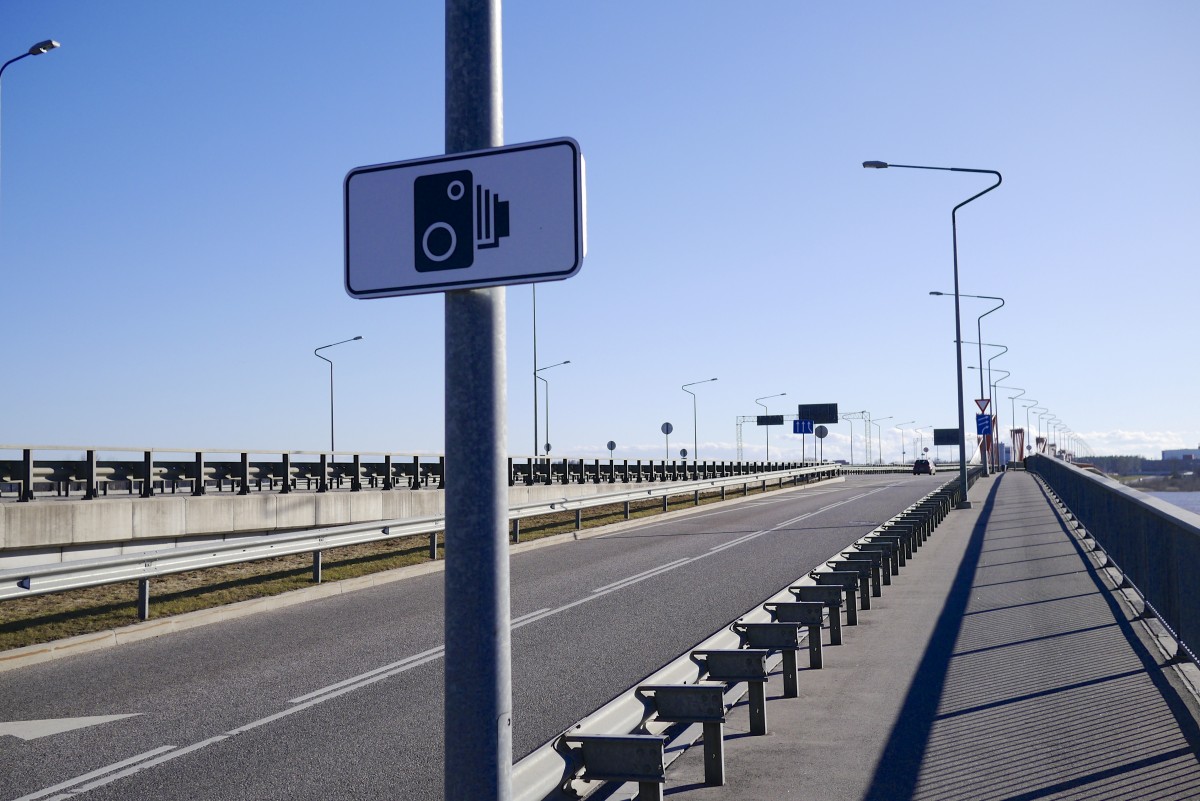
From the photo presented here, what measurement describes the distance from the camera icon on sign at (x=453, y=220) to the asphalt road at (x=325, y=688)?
13.0ft

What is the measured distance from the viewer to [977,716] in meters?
7.48

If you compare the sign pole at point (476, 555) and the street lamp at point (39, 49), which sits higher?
the street lamp at point (39, 49)

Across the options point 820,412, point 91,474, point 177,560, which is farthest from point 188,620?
point 820,412

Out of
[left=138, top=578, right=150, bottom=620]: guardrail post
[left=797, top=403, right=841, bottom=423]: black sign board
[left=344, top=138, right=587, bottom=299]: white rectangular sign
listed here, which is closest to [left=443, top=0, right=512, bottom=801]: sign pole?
[left=344, top=138, right=587, bottom=299]: white rectangular sign

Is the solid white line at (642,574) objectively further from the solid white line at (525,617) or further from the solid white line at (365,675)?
the solid white line at (365,675)

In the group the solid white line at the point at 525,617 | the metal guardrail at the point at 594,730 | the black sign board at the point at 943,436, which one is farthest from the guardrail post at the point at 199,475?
the black sign board at the point at 943,436

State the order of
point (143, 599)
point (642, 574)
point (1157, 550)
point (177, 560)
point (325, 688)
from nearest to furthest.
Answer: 1. point (325, 688)
2. point (1157, 550)
3. point (143, 599)
4. point (177, 560)
5. point (642, 574)

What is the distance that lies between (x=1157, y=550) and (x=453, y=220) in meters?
8.90

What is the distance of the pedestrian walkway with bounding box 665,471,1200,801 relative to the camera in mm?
6016

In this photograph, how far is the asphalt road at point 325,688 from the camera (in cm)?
658

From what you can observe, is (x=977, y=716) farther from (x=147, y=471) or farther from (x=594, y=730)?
(x=147, y=471)

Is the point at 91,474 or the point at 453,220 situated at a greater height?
the point at 453,220

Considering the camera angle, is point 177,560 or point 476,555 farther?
point 177,560

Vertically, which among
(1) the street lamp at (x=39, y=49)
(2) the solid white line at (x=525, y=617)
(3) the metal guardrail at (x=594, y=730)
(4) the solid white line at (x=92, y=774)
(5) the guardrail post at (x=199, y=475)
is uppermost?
(1) the street lamp at (x=39, y=49)
